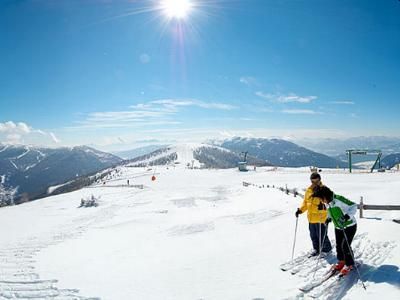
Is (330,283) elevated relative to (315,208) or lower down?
lower down

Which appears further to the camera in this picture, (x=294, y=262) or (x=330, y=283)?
(x=294, y=262)

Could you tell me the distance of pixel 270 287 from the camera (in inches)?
357

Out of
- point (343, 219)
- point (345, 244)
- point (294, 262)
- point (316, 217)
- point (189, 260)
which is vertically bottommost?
point (189, 260)

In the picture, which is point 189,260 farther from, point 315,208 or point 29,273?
point 29,273

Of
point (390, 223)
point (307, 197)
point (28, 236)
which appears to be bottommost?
point (28, 236)

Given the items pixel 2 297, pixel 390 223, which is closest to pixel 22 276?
pixel 2 297

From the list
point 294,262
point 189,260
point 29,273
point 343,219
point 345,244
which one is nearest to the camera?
point 343,219

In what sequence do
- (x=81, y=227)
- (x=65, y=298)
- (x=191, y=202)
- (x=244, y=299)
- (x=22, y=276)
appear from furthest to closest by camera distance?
(x=191, y=202), (x=81, y=227), (x=22, y=276), (x=65, y=298), (x=244, y=299)

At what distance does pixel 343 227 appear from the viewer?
8789 mm

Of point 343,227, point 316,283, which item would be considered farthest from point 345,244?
point 316,283

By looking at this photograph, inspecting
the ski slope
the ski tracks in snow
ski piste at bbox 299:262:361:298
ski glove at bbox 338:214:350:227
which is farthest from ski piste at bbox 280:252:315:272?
the ski tracks in snow

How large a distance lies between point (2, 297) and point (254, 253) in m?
8.30

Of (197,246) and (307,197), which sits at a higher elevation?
(307,197)

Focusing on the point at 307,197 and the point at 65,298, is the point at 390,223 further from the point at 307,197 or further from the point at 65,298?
the point at 65,298
